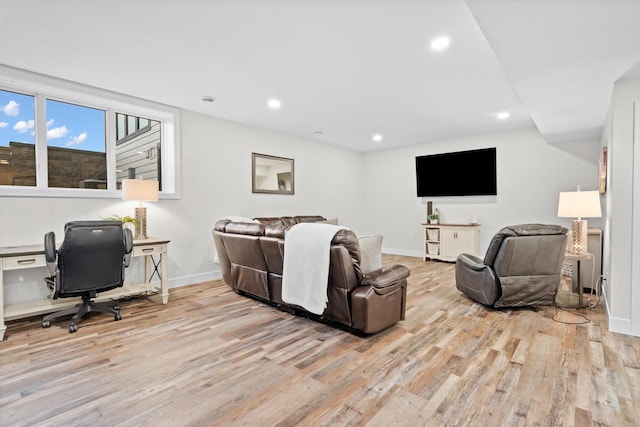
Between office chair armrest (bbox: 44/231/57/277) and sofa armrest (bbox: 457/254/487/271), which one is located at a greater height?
office chair armrest (bbox: 44/231/57/277)

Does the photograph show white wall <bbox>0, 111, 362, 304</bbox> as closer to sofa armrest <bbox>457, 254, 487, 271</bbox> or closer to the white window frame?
the white window frame

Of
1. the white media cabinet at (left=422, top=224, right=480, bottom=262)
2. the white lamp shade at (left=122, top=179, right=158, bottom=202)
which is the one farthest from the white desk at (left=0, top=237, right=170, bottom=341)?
the white media cabinet at (left=422, top=224, right=480, bottom=262)

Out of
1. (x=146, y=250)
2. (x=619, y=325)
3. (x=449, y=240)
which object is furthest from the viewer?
(x=449, y=240)

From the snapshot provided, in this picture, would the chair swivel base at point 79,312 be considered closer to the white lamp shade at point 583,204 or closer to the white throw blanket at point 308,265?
the white throw blanket at point 308,265

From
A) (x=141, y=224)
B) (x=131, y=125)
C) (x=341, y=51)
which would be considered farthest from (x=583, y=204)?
(x=131, y=125)

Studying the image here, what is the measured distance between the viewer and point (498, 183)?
590 centimetres

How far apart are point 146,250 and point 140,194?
67cm

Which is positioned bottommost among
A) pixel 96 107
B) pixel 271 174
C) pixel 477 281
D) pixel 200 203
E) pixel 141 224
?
pixel 477 281

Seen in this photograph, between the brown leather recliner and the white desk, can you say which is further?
the brown leather recliner

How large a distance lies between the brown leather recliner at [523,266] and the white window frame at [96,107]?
411 cm

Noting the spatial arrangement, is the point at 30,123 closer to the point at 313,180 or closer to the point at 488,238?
the point at 313,180

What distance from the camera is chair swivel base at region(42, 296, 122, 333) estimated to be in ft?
9.49

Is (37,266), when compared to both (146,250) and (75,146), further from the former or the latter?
(75,146)

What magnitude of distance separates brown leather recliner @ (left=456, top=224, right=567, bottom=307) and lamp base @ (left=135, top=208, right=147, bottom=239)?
3.98 meters
